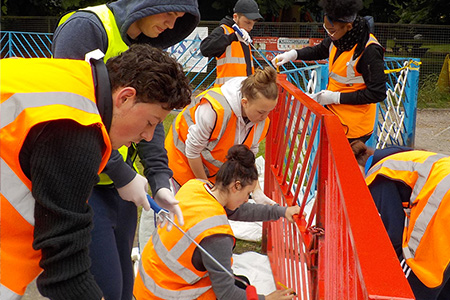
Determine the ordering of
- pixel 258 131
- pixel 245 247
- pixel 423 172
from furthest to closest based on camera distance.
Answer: pixel 245 247
pixel 258 131
pixel 423 172

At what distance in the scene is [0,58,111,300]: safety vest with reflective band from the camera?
1.13 meters

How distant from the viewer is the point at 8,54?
11.8 meters

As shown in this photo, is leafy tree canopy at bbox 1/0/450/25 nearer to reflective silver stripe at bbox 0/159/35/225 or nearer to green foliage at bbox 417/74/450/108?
green foliage at bbox 417/74/450/108

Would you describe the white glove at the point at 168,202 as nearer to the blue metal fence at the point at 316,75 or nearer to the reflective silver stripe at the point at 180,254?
the reflective silver stripe at the point at 180,254

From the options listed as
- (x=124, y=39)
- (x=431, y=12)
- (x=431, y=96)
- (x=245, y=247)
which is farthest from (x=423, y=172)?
(x=431, y=12)

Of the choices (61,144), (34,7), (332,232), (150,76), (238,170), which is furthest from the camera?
(34,7)

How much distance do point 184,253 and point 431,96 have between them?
391 inches

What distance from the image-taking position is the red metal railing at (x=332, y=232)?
90 centimetres

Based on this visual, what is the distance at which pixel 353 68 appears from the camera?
12.3ft

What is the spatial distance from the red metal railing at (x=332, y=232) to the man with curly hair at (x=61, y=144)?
52 cm

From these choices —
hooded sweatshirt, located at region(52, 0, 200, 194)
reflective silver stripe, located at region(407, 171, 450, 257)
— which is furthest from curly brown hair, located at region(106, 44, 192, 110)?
reflective silver stripe, located at region(407, 171, 450, 257)

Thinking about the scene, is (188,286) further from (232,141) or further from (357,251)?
(357,251)

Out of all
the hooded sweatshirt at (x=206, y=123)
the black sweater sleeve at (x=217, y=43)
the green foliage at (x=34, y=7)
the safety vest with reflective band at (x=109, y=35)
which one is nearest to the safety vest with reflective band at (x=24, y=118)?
the safety vest with reflective band at (x=109, y=35)

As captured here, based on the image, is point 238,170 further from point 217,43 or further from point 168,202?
point 217,43
